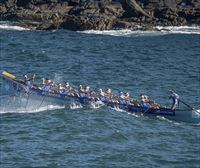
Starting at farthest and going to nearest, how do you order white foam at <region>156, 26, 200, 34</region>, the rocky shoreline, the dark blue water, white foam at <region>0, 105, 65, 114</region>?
the rocky shoreline, white foam at <region>156, 26, 200, 34</region>, white foam at <region>0, 105, 65, 114</region>, the dark blue water

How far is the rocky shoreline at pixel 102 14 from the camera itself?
271 feet

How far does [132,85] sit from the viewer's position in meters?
48.1

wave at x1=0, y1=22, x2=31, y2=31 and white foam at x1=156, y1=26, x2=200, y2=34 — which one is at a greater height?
white foam at x1=156, y1=26, x2=200, y2=34

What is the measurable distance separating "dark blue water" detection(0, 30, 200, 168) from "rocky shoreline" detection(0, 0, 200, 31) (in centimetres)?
501

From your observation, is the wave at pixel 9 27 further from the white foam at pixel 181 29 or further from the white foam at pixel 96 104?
the white foam at pixel 96 104

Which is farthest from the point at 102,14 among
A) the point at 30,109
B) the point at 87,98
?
the point at 30,109

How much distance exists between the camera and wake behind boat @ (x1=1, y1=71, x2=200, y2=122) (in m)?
38.4

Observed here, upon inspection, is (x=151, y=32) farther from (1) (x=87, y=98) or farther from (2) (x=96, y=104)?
(2) (x=96, y=104)

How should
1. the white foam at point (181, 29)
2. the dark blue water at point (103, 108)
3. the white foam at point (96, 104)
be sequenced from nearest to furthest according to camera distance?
1. the dark blue water at point (103, 108)
2. the white foam at point (96, 104)
3. the white foam at point (181, 29)

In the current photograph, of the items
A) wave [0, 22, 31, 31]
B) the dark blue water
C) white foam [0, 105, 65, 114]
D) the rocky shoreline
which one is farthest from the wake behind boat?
wave [0, 22, 31, 31]

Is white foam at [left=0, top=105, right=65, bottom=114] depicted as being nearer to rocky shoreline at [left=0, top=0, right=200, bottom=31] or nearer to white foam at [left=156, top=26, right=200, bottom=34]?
rocky shoreline at [left=0, top=0, right=200, bottom=31]

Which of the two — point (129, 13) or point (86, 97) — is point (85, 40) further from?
point (86, 97)

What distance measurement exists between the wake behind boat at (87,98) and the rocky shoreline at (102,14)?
41.4 m

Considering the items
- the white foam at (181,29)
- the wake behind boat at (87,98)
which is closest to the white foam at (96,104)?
the wake behind boat at (87,98)
